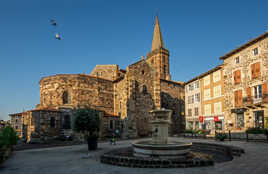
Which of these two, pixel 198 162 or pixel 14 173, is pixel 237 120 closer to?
pixel 198 162

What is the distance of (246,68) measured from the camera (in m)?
25.0

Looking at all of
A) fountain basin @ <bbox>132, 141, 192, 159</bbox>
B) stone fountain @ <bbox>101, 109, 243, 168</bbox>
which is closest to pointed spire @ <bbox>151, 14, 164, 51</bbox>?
stone fountain @ <bbox>101, 109, 243, 168</bbox>

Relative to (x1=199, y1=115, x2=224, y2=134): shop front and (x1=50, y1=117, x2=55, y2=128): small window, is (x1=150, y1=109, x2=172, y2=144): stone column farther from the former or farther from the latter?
(x1=50, y1=117, x2=55, y2=128): small window

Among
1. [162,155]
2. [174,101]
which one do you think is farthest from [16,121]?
[162,155]

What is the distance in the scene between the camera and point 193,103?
3712cm

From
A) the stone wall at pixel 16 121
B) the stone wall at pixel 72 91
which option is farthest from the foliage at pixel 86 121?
the stone wall at pixel 16 121

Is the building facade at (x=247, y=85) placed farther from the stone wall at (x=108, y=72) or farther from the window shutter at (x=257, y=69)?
the stone wall at (x=108, y=72)

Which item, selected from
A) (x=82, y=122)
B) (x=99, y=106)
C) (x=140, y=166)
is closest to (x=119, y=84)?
(x=99, y=106)

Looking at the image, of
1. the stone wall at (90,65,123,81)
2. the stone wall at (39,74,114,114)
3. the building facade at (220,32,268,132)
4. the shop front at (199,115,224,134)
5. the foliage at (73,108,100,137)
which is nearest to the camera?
the foliage at (73,108,100,137)

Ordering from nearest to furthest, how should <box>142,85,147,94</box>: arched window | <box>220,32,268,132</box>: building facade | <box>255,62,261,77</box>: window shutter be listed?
<box>220,32,268,132</box>: building facade < <box>255,62,261,77</box>: window shutter < <box>142,85,147,94</box>: arched window

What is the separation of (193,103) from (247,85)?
13.3m

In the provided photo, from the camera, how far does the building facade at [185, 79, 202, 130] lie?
117 feet

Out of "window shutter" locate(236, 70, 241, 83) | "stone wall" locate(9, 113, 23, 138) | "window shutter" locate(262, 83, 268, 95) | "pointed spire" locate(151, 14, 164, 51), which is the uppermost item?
"pointed spire" locate(151, 14, 164, 51)

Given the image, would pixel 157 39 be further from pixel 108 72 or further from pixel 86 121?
pixel 86 121
